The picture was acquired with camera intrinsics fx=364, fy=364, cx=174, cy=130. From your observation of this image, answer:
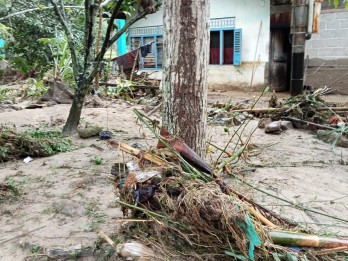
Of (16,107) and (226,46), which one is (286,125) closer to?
(16,107)

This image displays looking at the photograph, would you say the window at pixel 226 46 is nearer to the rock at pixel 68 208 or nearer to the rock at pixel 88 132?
the rock at pixel 88 132

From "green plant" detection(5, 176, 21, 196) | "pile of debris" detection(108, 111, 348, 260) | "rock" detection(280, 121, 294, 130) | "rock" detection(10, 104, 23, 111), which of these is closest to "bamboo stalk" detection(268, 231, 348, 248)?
"pile of debris" detection(108, 111, 348, 260)

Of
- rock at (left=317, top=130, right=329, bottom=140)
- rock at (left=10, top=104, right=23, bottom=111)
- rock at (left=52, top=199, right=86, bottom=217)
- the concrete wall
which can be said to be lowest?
rock at (left=52, top=199, right=86, bottom=217)

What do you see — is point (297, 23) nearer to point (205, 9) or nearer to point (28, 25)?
point (205, 9)

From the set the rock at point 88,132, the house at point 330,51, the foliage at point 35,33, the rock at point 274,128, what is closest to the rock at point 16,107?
the foliage at point 35,33

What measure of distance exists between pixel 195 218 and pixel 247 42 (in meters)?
10.2

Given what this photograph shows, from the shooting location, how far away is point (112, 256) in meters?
2.16

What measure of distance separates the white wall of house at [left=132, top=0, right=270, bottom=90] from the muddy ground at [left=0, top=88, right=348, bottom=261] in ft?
18.9

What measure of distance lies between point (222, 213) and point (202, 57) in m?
1.31

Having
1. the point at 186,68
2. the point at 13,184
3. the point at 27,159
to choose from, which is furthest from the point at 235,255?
the point at 27,159

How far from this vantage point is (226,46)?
11703 mm

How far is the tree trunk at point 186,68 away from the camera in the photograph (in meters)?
2.59

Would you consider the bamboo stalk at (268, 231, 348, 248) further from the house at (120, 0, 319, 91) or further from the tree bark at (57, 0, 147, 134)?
the house at (120, 0, 319, 91)

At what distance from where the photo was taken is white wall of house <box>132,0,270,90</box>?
10.9 meters
